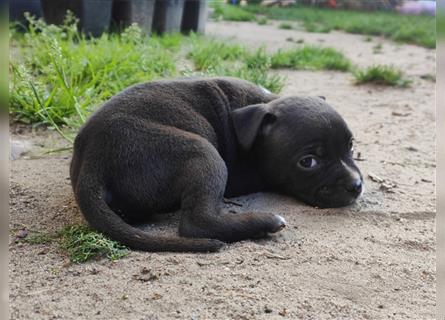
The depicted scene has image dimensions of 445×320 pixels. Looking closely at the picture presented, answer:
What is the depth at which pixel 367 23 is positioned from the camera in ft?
47.9

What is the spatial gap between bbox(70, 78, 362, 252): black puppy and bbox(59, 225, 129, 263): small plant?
6 centimetres

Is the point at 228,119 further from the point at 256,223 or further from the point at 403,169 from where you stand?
the point at 403,169

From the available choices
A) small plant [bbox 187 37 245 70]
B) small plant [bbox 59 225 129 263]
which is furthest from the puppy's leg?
small plant [bbox 187 37 245 70]

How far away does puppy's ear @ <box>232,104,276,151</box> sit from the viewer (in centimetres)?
366

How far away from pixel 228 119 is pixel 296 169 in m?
0.55

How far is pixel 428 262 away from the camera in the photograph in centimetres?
289

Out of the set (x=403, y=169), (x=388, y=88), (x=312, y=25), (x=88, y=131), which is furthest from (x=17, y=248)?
(x=312, y=25)

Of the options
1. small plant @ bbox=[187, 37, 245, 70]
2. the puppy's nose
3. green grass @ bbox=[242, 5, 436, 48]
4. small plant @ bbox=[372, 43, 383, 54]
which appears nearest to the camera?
the puppy's nose

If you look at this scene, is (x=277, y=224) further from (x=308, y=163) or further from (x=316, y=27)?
(x=316, y=27)

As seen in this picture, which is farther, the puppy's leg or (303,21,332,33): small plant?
(303,21,332,33): small plant

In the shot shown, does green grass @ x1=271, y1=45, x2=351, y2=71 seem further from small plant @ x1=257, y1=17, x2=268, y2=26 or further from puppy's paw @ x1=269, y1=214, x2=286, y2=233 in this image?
small plant @ x1=257, y1=17, x2=268, y2=26

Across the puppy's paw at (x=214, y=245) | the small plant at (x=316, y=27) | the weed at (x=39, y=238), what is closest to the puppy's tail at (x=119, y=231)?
the puppy's paw at (x=214, y=245)

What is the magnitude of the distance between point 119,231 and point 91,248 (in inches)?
6.4

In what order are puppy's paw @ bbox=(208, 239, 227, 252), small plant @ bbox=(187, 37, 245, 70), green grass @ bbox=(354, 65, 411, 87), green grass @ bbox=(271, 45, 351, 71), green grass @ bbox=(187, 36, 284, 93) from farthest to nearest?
green grass @ bbox=(271, 45, 351, 71)
green grass @ bbox=(354, 65, 411, 87)
small plant @ bbox=(187, 37, 245, 70)
green grass @ bbox=(187, 36, 284, 93)
puppy's paw @ bbox=(208, 239, 227, 252)
